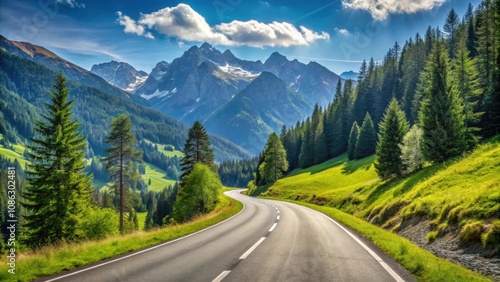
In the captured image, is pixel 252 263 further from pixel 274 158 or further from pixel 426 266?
pixel 274 158

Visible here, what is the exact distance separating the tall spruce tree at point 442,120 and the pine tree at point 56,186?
35.4 metres

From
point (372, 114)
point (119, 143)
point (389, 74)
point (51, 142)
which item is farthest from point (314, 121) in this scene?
point (51, 142)

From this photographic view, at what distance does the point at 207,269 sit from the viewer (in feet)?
31.1

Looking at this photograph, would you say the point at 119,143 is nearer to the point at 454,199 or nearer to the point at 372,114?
the point at 454,199

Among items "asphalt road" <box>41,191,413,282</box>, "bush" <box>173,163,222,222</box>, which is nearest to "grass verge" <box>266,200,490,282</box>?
"asphalt road" <box>41,191,413,282</box>

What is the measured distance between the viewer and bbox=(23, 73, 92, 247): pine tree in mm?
27078

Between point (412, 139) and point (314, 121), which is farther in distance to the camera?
point (314, 121)

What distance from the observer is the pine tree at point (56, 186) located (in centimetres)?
2708

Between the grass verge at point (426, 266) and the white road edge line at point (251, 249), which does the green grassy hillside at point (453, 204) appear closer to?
the grass verge at point (426, 266)

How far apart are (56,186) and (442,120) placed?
126 feet

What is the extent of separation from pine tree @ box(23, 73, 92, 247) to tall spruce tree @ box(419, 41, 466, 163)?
35.4 m

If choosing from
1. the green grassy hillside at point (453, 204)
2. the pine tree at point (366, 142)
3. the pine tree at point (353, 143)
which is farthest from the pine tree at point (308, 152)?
the green grassy hillside at point (453, 204)

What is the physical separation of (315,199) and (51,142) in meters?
37.0

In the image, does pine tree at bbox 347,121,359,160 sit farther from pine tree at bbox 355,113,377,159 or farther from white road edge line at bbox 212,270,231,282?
white road edge line at bbox 212,270,231,282
